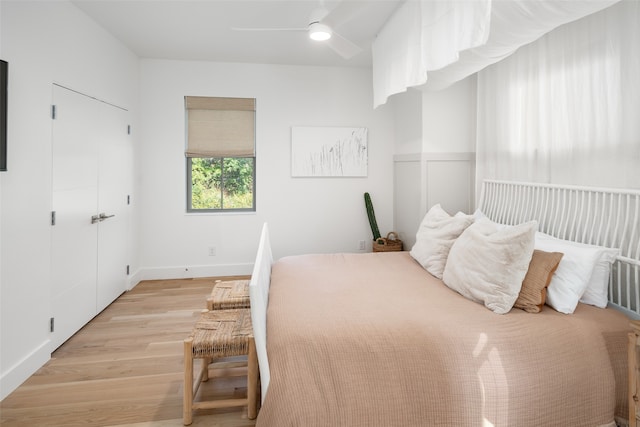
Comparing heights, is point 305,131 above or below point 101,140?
above

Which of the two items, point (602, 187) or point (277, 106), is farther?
point (277, 106)

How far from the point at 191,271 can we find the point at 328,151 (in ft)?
7.38

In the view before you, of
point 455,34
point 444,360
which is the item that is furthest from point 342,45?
point 444,360

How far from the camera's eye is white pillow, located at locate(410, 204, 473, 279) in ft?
8.21

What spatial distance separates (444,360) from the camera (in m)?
1.52

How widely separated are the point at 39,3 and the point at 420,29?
255 cm

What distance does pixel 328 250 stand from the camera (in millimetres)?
4645

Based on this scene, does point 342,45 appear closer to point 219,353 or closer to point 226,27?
point 226,27

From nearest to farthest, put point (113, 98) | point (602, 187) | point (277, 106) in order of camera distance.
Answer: point (602, 187)
point (113, 98)
point (277, 106)

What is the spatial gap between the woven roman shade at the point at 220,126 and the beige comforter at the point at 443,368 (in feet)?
9.93

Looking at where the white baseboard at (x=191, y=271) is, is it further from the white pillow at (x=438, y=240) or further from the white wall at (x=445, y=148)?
the white pillow at (x=438, y=240)

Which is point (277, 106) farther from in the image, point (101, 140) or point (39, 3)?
point (39, 3)

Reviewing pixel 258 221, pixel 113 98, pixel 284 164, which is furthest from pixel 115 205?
pixel 284 164

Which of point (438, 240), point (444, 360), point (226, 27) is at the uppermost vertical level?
point (226, 27)
